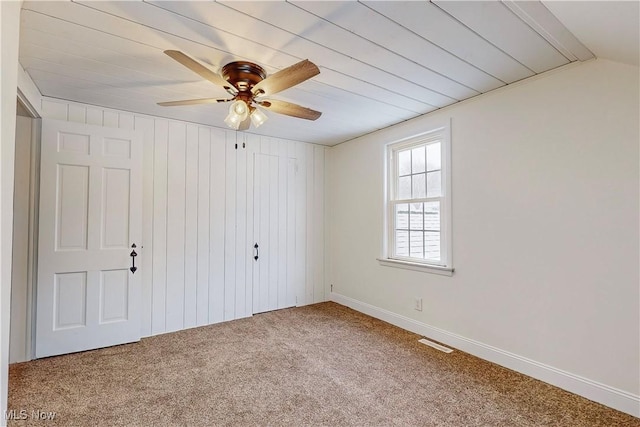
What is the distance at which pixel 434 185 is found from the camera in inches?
135

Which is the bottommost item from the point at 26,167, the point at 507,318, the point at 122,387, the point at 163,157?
the point at 122,387

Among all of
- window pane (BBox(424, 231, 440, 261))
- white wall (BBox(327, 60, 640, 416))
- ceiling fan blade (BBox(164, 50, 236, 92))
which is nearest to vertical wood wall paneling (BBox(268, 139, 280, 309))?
white wall (BBox(327, 60, 640, 416))

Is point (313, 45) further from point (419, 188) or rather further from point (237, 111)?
point (419, 188)

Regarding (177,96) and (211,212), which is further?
(211,212)

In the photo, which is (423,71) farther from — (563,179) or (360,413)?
(360,413)

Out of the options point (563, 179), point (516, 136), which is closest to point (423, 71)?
point (516, 136)

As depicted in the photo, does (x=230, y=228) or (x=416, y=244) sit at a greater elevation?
(x=230, y=228)

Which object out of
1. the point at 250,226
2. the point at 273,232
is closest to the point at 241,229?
the point at 250,226

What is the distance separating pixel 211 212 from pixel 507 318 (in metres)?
3.27

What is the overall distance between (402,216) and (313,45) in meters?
2.33

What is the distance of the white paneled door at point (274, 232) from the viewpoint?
421 centimetres

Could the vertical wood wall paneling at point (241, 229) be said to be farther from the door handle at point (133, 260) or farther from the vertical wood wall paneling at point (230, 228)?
the door handle at point (133, 260)

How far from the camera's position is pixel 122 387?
7.74 feet

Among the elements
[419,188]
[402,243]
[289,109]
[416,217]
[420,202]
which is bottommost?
[402,243]
